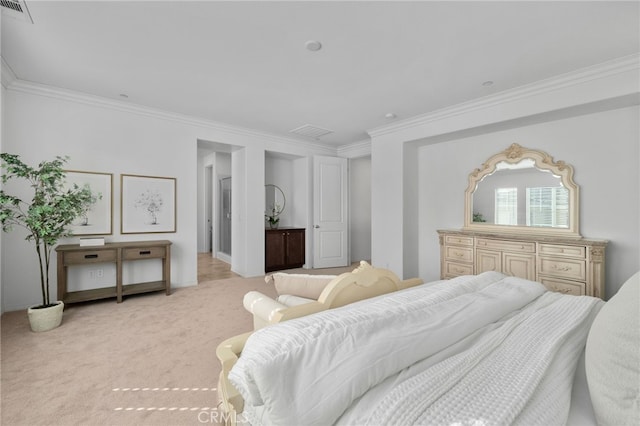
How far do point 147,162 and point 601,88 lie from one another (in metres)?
5.46

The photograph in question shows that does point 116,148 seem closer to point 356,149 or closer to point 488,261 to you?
point 356,149

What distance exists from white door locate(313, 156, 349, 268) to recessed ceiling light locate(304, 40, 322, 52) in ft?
10.8

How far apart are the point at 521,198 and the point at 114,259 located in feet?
17.4

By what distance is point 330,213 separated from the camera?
596 cm

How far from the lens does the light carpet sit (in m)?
1.67

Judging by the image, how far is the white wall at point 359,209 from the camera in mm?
6672

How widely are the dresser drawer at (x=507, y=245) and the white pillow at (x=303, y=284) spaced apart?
2897 millimetres

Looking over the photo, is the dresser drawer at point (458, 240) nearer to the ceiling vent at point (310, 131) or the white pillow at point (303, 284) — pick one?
the ceiling vent at point (310, 131)

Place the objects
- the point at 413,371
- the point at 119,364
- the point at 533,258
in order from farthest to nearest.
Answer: the point at 533,258 → the point at 119,364 → the point at 413,371

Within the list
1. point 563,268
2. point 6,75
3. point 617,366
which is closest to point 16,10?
point 6,75

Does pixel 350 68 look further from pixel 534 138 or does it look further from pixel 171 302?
pixel 171 302

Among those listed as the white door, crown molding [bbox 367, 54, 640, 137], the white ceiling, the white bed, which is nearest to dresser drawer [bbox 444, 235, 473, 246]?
crown molding [bbox 367, 54, 640, 137]

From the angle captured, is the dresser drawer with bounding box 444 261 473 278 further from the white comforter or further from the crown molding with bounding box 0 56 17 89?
the crown molding with bounding box 0 56 17 89

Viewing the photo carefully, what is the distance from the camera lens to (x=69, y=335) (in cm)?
267
